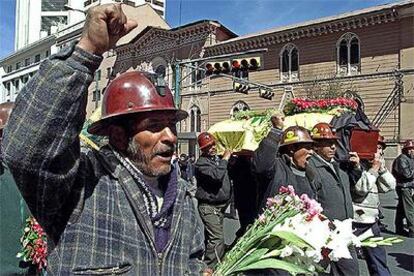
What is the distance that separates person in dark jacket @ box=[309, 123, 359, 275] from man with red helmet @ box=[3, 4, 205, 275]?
284 cm

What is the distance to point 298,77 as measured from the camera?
1180 inches

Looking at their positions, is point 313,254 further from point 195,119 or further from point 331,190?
point 195,119

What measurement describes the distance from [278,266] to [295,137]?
2.86 meters

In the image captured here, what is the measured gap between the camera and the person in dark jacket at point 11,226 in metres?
3.17

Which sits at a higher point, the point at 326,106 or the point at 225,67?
the point at 225,67

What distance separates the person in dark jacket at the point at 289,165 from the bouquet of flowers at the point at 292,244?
1.96m

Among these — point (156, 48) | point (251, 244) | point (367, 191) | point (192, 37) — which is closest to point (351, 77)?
point (192, 37)

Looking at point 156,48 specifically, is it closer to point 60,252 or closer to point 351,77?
point 351,77

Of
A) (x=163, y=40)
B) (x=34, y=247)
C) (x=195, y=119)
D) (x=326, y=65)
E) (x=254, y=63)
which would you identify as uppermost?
(x=163, y=40)

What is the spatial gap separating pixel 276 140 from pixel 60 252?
284 cm

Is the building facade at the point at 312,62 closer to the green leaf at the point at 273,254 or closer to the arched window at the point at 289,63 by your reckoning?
the arched window at the point at 289,63

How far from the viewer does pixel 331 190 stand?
188 inches

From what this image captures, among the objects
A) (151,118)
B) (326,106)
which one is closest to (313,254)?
(151,118)

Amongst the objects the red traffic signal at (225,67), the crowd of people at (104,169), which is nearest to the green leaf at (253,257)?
the crowd of people at (104,169)
